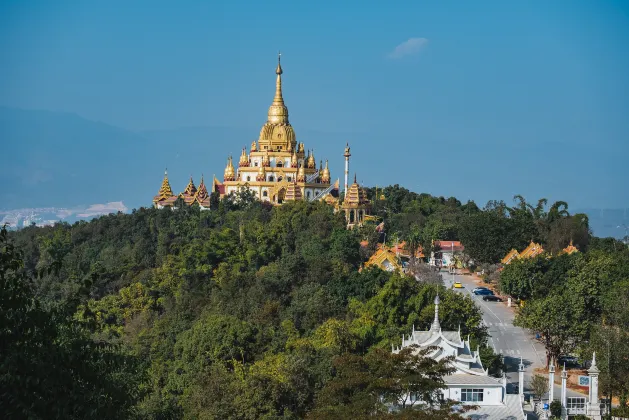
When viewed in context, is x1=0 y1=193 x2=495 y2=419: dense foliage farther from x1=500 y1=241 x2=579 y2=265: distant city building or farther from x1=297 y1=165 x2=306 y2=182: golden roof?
x1=500 y1=241 x2=579 y2=265: distant city building

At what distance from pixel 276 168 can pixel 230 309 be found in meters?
37.9

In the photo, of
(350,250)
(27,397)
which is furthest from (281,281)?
(27,397)

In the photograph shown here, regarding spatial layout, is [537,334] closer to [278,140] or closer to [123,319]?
[123,319]

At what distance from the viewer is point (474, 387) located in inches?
1336

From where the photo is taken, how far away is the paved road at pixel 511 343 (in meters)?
42.0

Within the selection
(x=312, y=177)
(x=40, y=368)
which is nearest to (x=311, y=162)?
(x=312, y=177)

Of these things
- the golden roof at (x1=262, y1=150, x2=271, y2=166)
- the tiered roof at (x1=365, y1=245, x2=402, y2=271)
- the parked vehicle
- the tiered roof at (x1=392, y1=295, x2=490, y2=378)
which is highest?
the golden roof at (x1=262, y1=150, x2=271, y2=166)

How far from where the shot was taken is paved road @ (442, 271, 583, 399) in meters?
42.0

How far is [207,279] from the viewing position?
6281 centimetres

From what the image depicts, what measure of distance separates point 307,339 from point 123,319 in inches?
751

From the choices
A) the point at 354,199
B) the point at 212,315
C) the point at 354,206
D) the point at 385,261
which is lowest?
the point at 212,315

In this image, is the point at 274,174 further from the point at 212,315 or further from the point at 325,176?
the point at 212,315

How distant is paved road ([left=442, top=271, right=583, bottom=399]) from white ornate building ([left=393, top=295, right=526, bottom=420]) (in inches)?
162

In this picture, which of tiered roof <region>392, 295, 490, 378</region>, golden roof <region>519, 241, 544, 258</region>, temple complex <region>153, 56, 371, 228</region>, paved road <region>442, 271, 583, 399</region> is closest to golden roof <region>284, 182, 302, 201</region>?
temple complex <region>153, 56, 371, 228</region>
